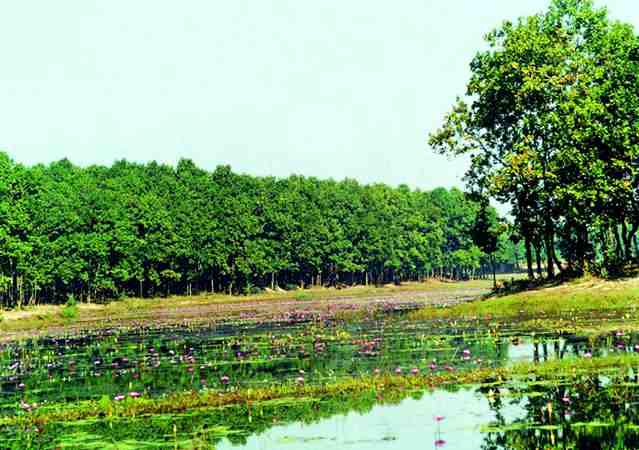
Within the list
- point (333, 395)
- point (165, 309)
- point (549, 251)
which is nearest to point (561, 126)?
point (549, 251)

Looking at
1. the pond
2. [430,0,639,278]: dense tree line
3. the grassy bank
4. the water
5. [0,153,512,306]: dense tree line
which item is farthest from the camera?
[0,153,512,306]: dense tree line

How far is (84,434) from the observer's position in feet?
65.2

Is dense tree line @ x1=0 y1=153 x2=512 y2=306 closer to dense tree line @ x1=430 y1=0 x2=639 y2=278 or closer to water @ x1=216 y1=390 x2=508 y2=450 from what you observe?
dense tree line @ x1=430 y1=0 x2=639 y2=278

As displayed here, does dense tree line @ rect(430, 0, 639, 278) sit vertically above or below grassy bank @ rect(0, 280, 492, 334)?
above

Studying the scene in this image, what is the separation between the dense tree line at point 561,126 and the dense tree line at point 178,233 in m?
49.9

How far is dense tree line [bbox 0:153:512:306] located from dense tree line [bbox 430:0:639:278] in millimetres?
49914

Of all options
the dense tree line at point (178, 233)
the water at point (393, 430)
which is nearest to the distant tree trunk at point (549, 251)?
the water at point (393, 430)

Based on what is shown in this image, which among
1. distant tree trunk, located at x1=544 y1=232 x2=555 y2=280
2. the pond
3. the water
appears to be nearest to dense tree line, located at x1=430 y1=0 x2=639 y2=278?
distant tree trunk, located at x1=544 y1=232 x2=555 y2=280

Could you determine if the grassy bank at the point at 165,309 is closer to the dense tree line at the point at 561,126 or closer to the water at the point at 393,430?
the dense tree line at the point at 561,126

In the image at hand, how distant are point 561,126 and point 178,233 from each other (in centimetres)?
9039

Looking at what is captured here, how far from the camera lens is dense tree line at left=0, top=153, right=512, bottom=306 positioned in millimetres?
114062

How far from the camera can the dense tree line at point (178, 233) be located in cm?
11406

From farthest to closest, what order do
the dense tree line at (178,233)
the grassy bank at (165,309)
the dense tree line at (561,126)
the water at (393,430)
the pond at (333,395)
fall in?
the dense tree line at (178,233), the grassy bank at (165,309), the dense tree line at (561,126), the pond at (333,395), the water at (393,430)

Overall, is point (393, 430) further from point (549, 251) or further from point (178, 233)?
point (178, 233)
